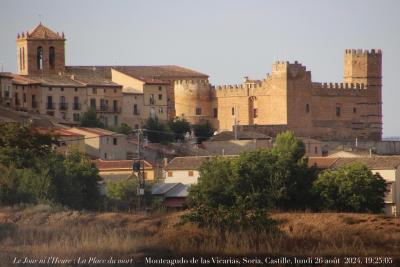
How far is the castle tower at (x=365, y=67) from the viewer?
249 ft

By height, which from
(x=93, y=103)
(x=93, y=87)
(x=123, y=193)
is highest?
(x=93, y=87)

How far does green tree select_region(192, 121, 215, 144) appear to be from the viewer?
6678cm

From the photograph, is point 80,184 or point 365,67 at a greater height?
point 365,67

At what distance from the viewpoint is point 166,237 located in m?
25.3

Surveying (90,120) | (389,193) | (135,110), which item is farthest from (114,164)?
(135,110)

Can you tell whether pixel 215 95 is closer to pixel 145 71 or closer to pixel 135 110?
pixel 145 71

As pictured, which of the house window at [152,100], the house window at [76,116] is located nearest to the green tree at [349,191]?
the house window at [76,116]

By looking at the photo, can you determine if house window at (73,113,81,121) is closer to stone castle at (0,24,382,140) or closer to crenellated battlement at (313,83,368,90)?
stone castle at (0,24,382,140)

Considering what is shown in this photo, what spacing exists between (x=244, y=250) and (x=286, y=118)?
4604 cm

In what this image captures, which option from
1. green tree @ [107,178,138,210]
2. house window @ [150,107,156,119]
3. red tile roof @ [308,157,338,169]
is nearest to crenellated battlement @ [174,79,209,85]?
house window @ [150,107,156,119]

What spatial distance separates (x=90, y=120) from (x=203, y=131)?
6.48 m

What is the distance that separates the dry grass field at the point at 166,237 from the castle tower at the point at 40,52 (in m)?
44.4

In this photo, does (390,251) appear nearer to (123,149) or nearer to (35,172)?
(35,172)

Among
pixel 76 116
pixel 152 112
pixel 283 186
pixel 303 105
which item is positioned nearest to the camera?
pixel 283 186
